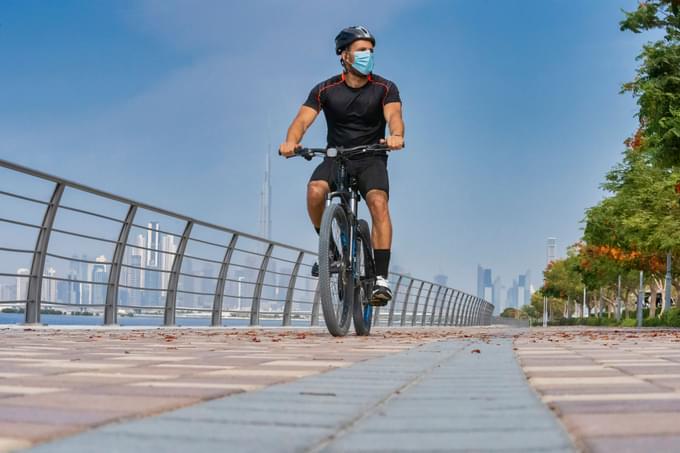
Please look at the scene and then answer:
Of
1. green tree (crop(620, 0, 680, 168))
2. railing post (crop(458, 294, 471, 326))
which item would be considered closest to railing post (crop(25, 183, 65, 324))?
green tree (crop(620, 0, 680, 168))

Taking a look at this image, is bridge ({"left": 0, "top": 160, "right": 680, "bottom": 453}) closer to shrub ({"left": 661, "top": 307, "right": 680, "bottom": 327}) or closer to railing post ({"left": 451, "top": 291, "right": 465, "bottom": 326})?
shrub ({"left": 661, "top": 307, "right": 680, "bottom": 327})

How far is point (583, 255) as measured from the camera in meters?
45.1

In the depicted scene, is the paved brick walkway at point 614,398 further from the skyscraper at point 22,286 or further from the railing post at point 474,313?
the railing post at point 474,313

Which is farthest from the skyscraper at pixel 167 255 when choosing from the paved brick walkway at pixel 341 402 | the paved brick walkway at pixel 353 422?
the paved brick walkway at pixel 353 422

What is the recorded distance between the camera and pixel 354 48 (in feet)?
27.2

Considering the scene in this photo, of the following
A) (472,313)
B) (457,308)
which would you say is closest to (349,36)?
(457,308)

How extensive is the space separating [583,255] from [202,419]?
4419cm

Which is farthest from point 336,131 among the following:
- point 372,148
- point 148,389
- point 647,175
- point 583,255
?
point 583,255

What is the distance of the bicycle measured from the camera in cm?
778

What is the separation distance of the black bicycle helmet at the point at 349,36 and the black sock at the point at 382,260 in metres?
1.78

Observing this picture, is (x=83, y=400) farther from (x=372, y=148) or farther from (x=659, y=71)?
(x=659, y=71)

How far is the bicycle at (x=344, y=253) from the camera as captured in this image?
7781 mm

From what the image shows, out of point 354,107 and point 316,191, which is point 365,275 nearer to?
point 316,191

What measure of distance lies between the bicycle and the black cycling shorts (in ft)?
0.18
